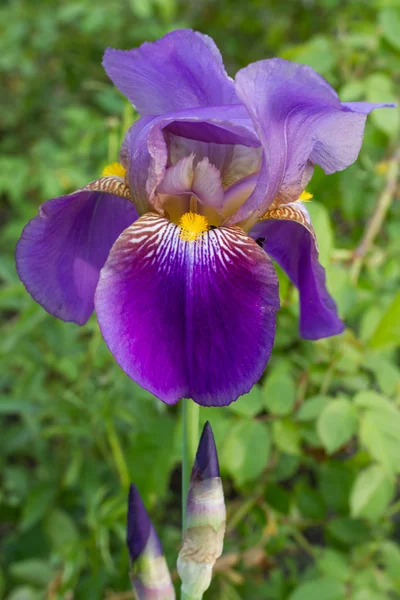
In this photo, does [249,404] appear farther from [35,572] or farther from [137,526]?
[35,572]

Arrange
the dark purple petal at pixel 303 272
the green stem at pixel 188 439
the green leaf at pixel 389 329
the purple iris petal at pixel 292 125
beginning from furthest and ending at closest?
1. the green leaf at pixel 389 329
2. the dark purple petal at pixel 303 272
3. the green stem at pixel 188 439
4. the purple iris petal at pixel 292 125

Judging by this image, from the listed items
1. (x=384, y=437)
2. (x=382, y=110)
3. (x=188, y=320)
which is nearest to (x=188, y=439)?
(x=188, y=320)

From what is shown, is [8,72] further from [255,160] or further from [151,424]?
[255,160]

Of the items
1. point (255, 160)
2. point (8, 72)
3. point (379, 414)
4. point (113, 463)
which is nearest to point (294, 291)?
point (379, 414)

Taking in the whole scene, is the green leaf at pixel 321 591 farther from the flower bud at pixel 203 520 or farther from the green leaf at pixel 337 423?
the flower bud at pixel 203 520

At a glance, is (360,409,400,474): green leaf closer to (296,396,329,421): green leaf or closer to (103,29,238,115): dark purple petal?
(296,396,329,421): green leaf

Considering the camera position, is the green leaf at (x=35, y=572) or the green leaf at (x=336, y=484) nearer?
the green leaf at (x=336, y=484)

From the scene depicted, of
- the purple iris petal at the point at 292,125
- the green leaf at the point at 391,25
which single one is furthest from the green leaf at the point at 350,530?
the green leaf at the point at 391,25
